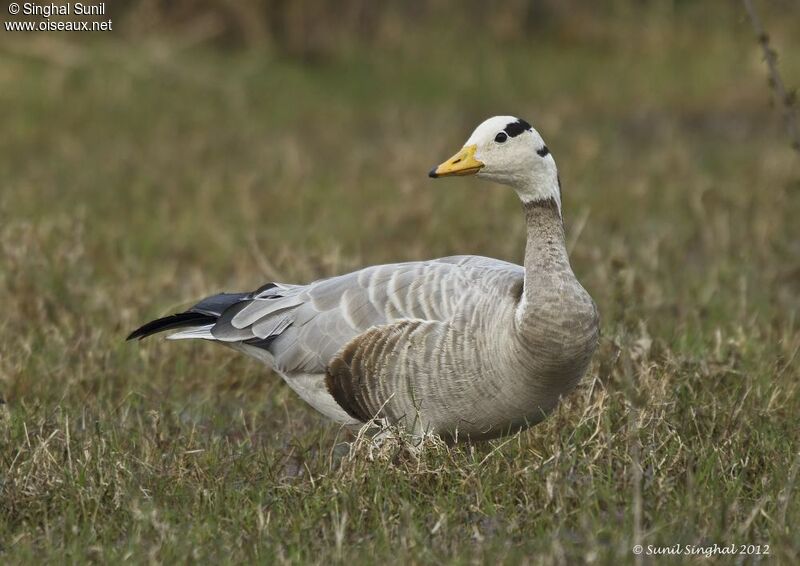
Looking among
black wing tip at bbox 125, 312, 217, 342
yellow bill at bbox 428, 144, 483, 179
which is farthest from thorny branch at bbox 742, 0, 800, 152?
black wing tip at bbox 125, 312, 217, 342

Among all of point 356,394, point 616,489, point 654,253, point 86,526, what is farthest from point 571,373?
point 654,253

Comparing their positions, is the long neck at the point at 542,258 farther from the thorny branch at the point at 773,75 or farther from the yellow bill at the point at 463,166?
the thorny branch at the point at 773,75

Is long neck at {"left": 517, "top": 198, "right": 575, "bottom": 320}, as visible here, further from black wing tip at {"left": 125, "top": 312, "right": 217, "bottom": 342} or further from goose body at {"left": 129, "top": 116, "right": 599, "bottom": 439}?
black wing tip at {"left": 125, "top": 312, "right": 217, "bottom": 342}

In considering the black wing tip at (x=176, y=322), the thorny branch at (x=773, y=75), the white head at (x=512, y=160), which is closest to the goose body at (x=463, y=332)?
the white head at (x=512, y=160)

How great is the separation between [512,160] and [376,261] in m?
3.29

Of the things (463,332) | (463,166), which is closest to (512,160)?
(463,166)

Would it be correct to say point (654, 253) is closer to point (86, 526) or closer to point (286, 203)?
point (286, 203)

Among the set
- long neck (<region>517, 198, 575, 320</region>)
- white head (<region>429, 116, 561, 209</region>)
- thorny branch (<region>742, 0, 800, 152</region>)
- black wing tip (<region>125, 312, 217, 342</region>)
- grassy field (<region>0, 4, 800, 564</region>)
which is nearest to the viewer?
grassy field (<region>0, 4, 800, 564</region>)

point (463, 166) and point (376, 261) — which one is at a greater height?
point (463, 166)

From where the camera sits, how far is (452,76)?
538 inches

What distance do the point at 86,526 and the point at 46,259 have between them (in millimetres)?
3188

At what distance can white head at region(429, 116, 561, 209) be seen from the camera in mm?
4781

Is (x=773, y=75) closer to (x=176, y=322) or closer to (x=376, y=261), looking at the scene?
(x=176, y=322)

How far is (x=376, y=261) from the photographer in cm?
800
